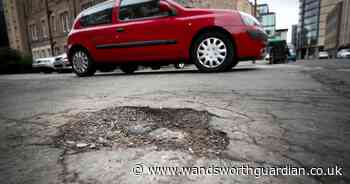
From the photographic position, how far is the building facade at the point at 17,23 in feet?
101

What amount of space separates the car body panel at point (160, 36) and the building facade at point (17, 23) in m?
30.3

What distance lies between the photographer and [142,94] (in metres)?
2.69

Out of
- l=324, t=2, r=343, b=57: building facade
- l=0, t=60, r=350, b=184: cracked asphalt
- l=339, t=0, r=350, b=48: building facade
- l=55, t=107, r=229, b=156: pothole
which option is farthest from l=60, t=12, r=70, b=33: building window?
l=324, t=2, r=343, b=57: building facade

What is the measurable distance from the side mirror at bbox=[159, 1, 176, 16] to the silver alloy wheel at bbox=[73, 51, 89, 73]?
2413 millimetres

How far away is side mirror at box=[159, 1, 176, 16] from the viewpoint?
4707mm

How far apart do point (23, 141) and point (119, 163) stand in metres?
0.76

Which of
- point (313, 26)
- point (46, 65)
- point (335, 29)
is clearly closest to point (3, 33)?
point (46, 65)

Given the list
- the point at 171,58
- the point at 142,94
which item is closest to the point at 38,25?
the point at 171,58

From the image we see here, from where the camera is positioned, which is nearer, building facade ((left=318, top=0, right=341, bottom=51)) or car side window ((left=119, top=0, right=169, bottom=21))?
car side window ((left=119, top=0, right=169, bottom=21))

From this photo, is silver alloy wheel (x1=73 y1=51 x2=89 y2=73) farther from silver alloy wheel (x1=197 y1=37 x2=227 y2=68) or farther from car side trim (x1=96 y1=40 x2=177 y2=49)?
silver alloy wheel (x1=197 y1=37 x2=227 y2=68)

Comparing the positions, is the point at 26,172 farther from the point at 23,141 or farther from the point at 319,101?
the point at 319,101

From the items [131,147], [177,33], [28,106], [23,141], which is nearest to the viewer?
[131,147]

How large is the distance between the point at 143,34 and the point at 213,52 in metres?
1.57

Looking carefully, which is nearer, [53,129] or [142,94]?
[53,129]
